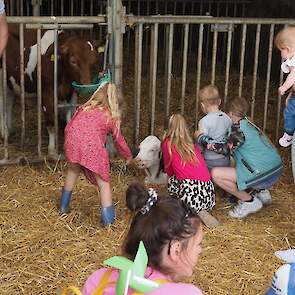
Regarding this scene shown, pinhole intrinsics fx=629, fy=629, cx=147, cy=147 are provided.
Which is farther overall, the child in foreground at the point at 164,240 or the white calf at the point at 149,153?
the white calf at the point at 149,153

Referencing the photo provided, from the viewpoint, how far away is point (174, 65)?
10.7 meters

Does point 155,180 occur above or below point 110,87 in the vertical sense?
below

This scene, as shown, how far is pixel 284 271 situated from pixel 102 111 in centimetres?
225

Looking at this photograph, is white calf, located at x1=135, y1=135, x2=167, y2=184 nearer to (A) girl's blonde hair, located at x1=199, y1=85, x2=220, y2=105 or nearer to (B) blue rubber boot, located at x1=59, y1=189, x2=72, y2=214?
(A) girl's blonde hair, located at x1=199, y1=85, x2=220, y2=105

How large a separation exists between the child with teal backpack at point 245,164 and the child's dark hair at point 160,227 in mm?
2642

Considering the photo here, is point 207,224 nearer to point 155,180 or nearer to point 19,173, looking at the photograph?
point 155,180

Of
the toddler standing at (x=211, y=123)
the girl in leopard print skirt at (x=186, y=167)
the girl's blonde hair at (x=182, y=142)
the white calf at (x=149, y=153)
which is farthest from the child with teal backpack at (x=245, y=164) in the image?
the white calf at (x=149, y=153)

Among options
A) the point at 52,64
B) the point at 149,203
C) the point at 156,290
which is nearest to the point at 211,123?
the point at 52,64

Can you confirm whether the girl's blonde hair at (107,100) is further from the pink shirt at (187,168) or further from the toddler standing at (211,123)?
the toddler standing at (211,123)

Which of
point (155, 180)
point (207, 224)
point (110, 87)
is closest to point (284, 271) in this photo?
point (207, 224)

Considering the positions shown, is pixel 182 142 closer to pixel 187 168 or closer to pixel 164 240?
pixel 187 168

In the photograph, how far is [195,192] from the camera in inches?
187

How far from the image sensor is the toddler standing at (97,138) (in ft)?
14.9

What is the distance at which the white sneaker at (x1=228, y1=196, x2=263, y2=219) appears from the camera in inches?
194
